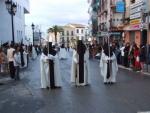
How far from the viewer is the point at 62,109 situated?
10500 mm

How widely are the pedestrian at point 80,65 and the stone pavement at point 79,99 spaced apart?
1.37 feet

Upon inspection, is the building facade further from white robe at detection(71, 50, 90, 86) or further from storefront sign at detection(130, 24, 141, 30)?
white robe at detection(71, 50, 90, 86)

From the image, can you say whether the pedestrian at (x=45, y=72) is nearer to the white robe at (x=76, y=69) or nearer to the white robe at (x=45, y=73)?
the white robe at (x=45, y=73)

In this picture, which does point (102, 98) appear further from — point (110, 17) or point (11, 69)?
point (110, 17)

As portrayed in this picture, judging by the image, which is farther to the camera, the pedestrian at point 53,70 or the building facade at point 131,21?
the building facade at point 131,21

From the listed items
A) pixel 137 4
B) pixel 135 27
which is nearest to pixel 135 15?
pixel 135 27

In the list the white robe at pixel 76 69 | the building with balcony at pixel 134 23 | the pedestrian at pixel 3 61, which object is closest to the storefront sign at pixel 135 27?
the building with balcony at pixel 134 23

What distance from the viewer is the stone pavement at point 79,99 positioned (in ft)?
34.3

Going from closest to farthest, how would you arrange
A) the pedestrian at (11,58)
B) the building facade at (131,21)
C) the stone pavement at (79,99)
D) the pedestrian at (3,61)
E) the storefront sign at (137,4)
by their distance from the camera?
the stone pavement at (79,99) → the pedestrian at (11,58) → the pedestrian at (3,61) → the building facade at (131,21) → the storefront sign at (137,4)

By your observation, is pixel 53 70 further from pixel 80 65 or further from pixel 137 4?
pixel 137 4

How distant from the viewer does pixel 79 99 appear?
1208cm

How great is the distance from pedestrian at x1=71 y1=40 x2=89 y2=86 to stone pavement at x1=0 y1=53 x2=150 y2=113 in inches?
16.4

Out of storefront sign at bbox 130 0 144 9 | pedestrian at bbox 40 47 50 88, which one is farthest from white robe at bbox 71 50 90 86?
storefront sign at bbox 130 0 144 9

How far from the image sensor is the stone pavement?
34.3 ft
